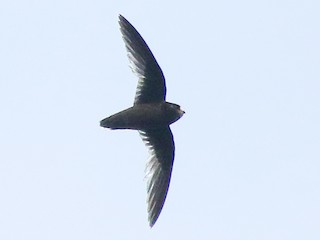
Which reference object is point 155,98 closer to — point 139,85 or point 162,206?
point 139,85

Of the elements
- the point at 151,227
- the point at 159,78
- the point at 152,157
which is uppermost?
the point at 159,78

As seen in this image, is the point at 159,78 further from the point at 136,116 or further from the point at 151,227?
the point at 151,227

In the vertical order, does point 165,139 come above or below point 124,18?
below

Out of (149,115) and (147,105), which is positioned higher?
(147,105)

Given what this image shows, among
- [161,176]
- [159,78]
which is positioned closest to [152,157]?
[161,176]

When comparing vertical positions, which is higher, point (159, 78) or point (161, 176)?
point (159, 78)

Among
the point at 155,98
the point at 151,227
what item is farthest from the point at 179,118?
the point at 151,227

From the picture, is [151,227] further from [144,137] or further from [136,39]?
[136,39]

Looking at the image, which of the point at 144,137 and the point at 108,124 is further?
the point at 144,137
